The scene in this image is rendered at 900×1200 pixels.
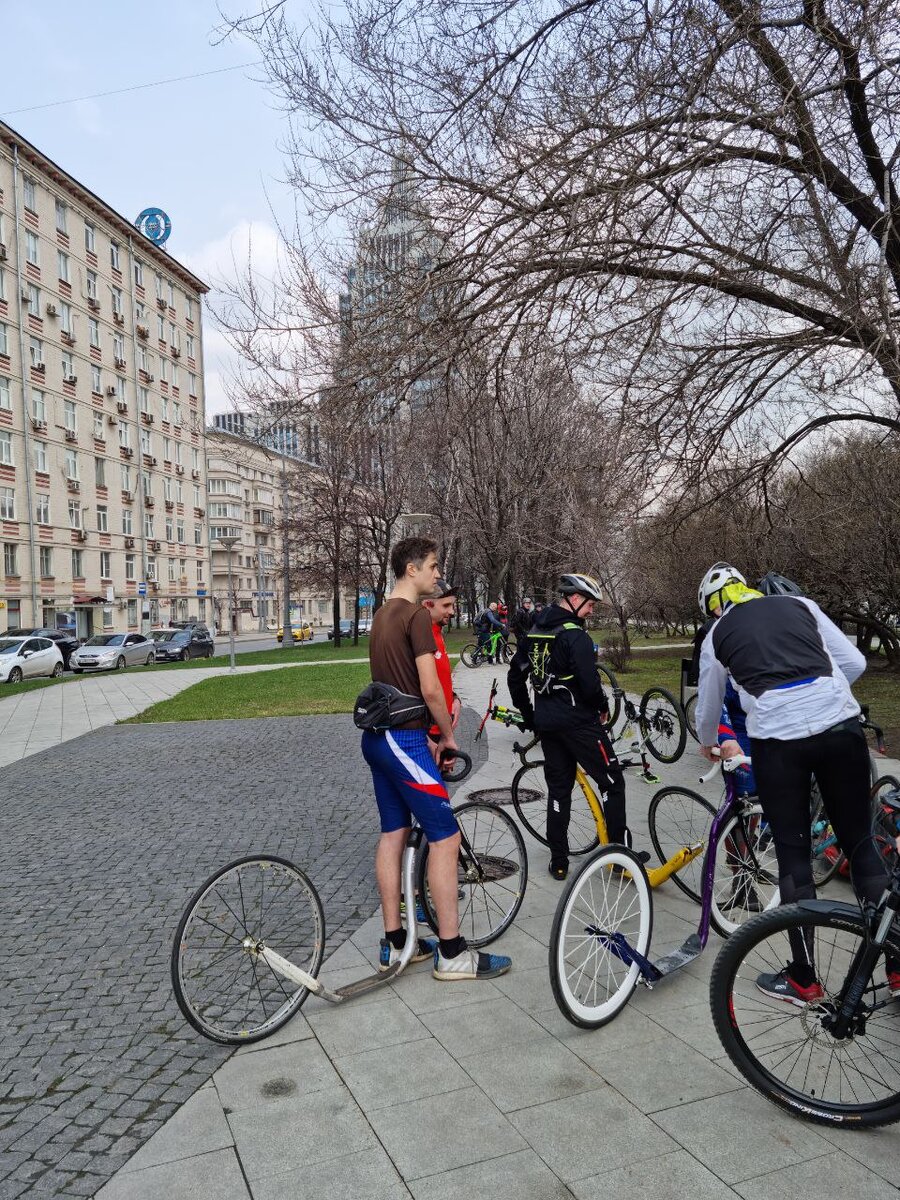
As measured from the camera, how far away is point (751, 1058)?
123 inches

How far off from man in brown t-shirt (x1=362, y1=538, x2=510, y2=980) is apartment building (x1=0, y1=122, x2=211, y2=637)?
4200 centimetres

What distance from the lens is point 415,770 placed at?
162 inches

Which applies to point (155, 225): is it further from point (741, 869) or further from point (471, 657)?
point (741, 869)

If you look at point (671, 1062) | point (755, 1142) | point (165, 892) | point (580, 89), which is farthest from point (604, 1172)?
point (580, 89)

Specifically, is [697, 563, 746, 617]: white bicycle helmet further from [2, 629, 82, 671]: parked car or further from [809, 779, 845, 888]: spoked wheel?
[2, 629, 82, 671]: parked car

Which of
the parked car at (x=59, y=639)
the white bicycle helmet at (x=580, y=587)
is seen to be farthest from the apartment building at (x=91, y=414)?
the white bicycle helmet at (x=580, y=587)

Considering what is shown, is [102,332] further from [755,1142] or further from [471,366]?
[755,1142]

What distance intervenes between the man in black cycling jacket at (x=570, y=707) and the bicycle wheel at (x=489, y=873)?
0.94 m

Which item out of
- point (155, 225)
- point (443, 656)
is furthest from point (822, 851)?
point (155, 225)

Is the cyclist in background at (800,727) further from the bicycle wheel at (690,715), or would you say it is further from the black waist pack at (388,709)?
the bicycle wheel at (690,715)

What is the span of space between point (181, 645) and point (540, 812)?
3363 cm

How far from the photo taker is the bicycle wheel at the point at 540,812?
6543 millimetres

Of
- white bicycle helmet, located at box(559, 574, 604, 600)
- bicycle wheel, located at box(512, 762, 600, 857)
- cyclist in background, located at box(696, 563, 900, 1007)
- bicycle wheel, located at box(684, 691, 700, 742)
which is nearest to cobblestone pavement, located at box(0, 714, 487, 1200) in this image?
bicycle wheel, located at box(512, 762, 600, 857)

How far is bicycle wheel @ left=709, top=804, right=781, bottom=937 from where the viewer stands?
Answer: 4.52 metres
